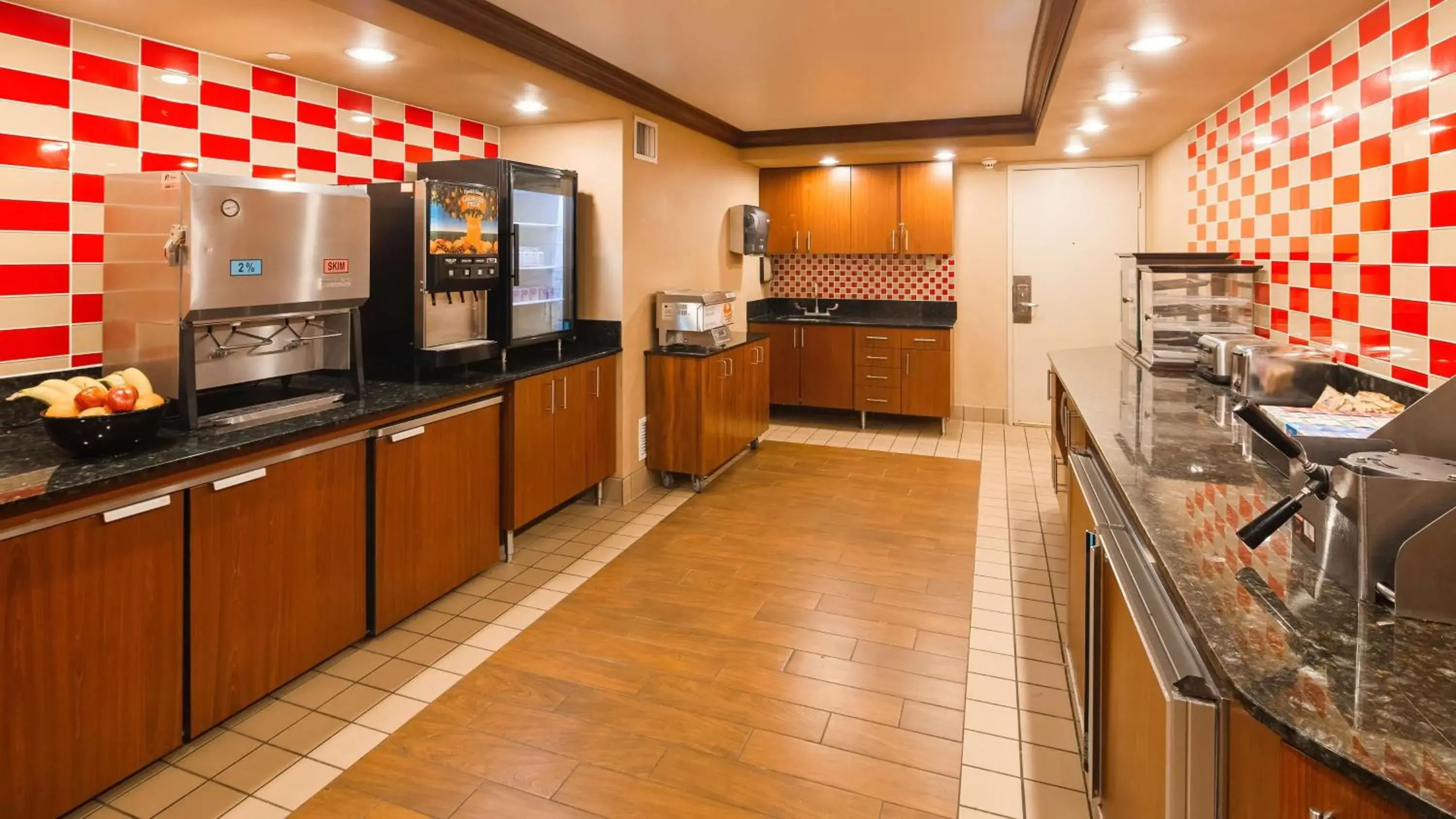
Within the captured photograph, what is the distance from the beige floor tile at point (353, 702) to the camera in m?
2.40

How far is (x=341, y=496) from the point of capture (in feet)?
8.59

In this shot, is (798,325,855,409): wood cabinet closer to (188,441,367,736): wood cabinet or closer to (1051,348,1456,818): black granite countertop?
(188,441,367,736): wood cabinet

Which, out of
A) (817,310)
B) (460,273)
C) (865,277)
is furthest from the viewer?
(817,310)

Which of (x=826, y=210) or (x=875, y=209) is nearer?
(x=875, y=209)

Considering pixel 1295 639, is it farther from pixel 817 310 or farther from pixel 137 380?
pixel 817 310

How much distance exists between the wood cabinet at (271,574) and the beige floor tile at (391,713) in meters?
0.31

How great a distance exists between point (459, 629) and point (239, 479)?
1053 millimetres

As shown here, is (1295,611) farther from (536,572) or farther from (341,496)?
(536,572)

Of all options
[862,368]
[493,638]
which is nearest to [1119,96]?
[862,368]

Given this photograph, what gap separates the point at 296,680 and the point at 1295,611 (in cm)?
276

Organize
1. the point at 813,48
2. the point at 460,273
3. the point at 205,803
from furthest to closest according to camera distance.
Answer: the point at 813,48 → the point at 460,273 → the point at 205,803

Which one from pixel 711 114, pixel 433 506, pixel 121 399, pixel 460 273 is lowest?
pixel 433 506

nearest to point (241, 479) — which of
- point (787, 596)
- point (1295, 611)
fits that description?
point (787, 596)

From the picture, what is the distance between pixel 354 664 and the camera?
2701 millimetres
